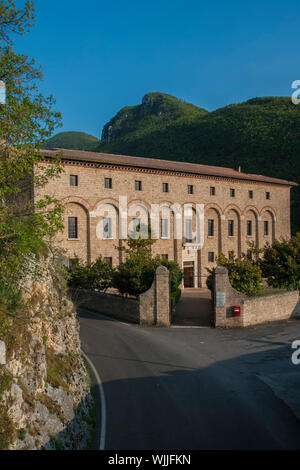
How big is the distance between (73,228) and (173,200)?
36.7 ft

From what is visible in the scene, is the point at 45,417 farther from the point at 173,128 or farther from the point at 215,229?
the point at 173,128

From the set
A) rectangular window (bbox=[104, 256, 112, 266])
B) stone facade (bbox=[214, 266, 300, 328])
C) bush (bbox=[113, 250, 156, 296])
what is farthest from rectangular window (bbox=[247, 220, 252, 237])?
bush (bbox=[113, 250, 156, 296])

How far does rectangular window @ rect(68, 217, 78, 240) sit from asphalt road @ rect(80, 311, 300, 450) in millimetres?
12409

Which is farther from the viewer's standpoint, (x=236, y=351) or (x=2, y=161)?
(x=236, y=351)

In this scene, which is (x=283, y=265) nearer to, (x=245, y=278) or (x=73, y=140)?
(x=245, y=278)

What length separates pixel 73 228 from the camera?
3175 centimetres

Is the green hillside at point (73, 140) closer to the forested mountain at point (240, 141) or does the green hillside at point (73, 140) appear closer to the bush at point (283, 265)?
the forested mountain at point (240, 141)

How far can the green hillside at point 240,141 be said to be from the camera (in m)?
66.3

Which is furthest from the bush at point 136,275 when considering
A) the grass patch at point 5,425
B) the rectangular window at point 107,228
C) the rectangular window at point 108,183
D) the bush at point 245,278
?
the grass patch at point 5,425

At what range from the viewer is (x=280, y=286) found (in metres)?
26.5

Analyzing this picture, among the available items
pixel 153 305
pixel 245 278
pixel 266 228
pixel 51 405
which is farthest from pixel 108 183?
pixel 51 405
